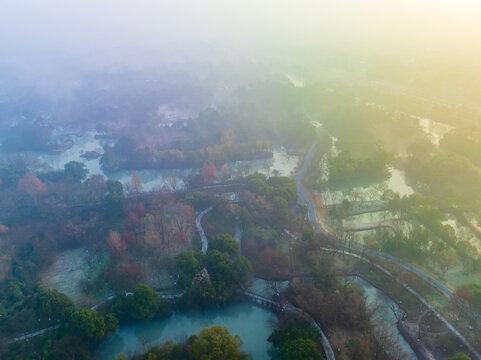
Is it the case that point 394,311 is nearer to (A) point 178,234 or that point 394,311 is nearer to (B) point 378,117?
(A) point 178,234

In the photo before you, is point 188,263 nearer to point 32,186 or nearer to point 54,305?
point 54,305

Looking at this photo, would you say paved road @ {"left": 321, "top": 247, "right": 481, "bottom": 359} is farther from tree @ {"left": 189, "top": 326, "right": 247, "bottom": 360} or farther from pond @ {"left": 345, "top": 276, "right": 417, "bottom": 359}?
tree @ {"left": 189, "top": 326, "right": 247, "bottom": 360}

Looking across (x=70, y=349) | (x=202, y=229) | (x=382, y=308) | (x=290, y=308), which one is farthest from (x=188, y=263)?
(x=382, y=308)

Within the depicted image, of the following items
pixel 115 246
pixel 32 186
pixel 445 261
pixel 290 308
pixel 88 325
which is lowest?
pixel 32 186

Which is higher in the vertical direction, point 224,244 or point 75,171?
point 224,244

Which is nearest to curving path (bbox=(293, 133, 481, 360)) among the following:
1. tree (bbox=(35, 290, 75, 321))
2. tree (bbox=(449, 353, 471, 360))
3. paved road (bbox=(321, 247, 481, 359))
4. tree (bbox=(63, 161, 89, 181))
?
paved road (bbox=(321, 247, 481, 359))

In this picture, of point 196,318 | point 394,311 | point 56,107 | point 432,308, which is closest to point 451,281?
point 432,308
